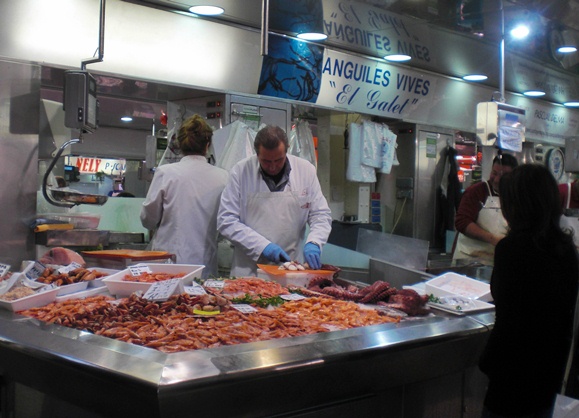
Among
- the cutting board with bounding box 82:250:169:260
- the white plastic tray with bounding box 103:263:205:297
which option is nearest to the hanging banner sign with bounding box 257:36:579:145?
the cutting board with bounding box 82:250:169:260

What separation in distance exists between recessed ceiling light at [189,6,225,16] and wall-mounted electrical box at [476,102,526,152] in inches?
104

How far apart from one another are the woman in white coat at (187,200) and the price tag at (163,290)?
1809 millimetres

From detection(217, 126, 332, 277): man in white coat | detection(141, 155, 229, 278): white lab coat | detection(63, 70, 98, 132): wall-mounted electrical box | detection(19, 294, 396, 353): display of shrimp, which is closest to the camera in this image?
detection(19, 294, 396, 353): display of shrimp

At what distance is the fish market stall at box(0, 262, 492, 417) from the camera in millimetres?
1572

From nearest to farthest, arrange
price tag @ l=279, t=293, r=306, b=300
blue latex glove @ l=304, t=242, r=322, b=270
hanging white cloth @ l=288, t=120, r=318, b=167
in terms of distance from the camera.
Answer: price tag @ l=279, t=293, r=306, b=300
blue latex glove @ l=304, t=242, r=322, b=270
hanging white cloth @ l=288, t=120, r=318, b=167

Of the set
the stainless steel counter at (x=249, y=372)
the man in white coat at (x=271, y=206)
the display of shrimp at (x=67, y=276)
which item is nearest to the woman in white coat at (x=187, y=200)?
the man in white coat at (x=271, y=206)

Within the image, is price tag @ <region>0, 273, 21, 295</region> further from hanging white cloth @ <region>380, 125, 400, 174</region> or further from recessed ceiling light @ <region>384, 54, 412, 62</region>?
recessed ceiling light @ <region>384, 54, 412, 62</region>

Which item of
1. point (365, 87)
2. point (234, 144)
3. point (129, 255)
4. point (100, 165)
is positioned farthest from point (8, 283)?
point (100, 165)

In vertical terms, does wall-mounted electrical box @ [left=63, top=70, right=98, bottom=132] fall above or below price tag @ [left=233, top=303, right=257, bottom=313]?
above

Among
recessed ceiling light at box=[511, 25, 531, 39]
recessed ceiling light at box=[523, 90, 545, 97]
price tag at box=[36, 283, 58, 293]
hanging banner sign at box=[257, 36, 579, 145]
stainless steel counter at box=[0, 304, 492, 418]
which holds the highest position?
recessed ceiling light at box=[511, 25, 531, 39]

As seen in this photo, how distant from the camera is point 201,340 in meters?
1.95

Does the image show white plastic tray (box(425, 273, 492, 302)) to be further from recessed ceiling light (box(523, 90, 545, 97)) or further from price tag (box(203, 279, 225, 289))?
recessed ceiling light (box(523, 90, 545, 97))

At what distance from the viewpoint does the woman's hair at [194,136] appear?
4.39 metres

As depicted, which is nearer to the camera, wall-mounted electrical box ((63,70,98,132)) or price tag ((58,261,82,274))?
price tag ((58,261,82,274))
